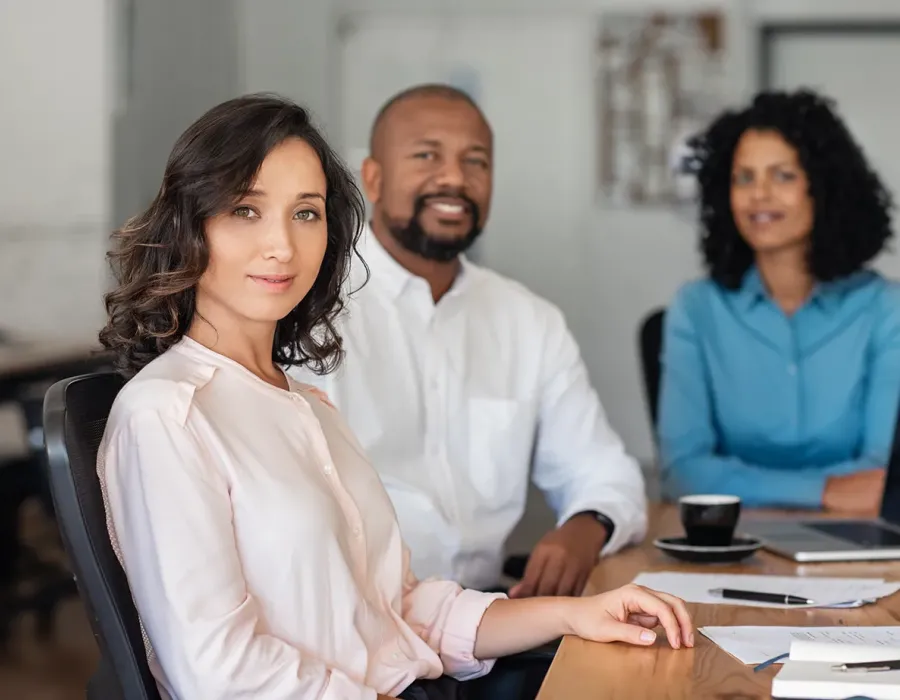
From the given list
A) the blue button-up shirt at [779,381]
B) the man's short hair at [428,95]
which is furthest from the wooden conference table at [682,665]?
the man's short hair at [428,95]

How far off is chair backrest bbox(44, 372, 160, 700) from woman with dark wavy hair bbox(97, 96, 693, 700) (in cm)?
2

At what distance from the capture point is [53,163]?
138 inches

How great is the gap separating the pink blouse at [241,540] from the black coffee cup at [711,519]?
512mm

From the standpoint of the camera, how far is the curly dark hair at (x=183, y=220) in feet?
4.12

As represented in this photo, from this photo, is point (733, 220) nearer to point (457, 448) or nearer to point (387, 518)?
point (457, 448)

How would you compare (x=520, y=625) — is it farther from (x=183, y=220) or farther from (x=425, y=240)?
(x=425, y=240)

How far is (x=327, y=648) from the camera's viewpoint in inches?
49.0

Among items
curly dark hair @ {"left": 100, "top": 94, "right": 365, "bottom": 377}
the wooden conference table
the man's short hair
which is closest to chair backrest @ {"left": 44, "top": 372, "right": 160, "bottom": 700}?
curly dark hair @ {"left": 100, "top": 94, "right": 365, "bottom": 377}

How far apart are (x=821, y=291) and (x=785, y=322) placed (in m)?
0.10

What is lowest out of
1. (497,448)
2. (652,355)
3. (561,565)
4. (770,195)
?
(561,565)

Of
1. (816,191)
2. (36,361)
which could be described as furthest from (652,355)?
(36,361)

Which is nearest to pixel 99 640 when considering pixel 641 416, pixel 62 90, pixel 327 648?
pixel 327 648

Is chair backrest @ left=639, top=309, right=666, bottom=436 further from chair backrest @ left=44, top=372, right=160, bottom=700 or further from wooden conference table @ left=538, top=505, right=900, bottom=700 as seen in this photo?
chair backrest @ left=44, top=372, right=160, bottom=700

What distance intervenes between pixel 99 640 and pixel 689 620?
0.57 meters
